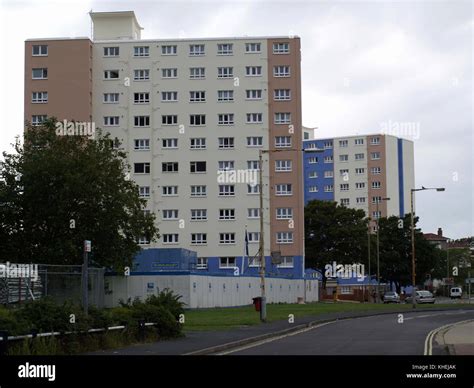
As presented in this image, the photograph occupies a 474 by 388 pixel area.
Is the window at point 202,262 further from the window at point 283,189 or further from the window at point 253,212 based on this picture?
the window at point 283,189

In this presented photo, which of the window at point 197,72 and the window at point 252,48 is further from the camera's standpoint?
the window at point 197,72

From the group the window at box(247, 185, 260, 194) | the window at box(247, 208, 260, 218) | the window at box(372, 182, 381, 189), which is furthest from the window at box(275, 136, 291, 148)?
the window at box(372, 182, 381, 189)

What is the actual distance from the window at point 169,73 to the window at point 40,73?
48.1 feet

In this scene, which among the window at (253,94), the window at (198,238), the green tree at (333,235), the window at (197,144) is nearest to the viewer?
the window at (198,238)

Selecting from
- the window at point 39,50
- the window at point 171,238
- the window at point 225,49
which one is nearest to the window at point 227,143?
the window at point 225,49

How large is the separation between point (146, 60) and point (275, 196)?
24.2 metres

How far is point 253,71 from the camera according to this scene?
99.4m

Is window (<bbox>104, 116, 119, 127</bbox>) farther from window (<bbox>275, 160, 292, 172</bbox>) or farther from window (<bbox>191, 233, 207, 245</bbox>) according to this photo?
window (<bbox>275, 160, 292, 172</bbox>)

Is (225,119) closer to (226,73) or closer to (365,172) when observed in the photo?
(226,73)

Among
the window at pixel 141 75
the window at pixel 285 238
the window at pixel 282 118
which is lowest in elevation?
the window at pixel 285 238

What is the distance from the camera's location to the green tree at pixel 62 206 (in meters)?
48.2

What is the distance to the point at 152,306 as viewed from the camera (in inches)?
1032
